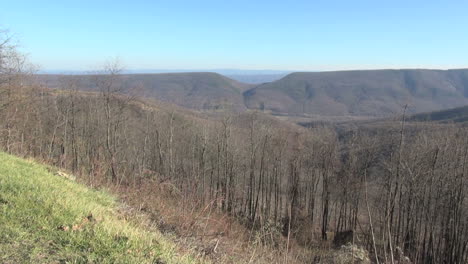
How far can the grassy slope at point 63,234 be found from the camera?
3377 mm

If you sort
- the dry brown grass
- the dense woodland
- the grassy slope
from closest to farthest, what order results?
the grassy slope < the dry brown grass < the dense woodland

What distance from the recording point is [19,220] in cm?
398

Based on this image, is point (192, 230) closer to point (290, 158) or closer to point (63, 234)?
point (63, 234)

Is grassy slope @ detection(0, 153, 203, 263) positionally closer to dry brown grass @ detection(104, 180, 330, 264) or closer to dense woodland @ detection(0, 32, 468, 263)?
dry brown grass @ detection(104, 180, 330, 264)

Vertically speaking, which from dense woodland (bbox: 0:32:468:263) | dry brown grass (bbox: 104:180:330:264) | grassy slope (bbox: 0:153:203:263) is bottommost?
dense woodland (bbox: 0:32:468:263)

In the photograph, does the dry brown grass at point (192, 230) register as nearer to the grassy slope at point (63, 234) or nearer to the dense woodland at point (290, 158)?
the grassy slope at point (63, 234)

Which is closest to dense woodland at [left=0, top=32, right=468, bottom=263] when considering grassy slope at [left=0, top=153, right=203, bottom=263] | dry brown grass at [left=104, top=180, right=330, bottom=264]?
dry brown grass at [left=104, top=180, right=330, bottom=264]

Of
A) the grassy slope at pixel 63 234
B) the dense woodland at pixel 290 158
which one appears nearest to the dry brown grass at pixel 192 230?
the grassy slope at pixel 63 234

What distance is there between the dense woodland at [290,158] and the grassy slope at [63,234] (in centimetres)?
334

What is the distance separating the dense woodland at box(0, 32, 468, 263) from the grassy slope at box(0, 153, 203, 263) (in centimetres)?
334

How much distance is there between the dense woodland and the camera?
19812 millimetres

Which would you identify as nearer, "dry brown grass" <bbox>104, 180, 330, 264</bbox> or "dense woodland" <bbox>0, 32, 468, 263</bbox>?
"dry brown grass" <bbox>104, 180, 330, 264</bbox>

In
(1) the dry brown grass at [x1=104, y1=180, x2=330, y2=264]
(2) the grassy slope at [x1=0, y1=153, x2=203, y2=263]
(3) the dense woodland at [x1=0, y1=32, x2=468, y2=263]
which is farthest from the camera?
(3) the dense woodland at [x1=0, y1=32, x2=468, y2=263]

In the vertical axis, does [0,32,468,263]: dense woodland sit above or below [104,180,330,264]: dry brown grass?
below
